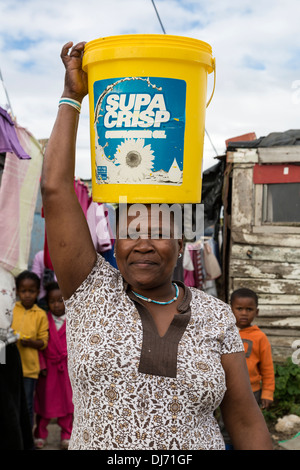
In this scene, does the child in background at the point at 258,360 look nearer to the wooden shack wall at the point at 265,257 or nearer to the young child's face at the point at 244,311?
the young child's face at the point at 244,311

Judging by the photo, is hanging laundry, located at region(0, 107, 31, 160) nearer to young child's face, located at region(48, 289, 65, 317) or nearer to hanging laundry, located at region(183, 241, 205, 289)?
young child's face, located at region(48, 289, 65, 317)

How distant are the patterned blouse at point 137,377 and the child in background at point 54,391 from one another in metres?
3.37

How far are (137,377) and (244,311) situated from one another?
2.76 meters

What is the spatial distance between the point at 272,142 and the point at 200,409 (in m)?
5.58

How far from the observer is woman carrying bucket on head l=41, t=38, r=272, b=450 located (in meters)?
1.52

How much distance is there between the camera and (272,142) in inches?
262

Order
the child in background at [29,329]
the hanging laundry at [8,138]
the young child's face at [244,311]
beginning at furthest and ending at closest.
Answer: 1. the child in background at [29,329]
2. the young child's face at [244,311]
3. the hanging laundry at [8,138]

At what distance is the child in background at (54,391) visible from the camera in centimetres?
483

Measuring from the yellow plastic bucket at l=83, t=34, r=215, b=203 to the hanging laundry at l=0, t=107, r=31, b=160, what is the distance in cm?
180

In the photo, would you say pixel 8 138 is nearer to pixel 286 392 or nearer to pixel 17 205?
pixel 17 205

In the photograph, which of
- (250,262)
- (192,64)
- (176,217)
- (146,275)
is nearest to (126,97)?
(192,64)

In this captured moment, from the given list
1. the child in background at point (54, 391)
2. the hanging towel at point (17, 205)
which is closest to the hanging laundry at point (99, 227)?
the hanging towel at point (17, 205)

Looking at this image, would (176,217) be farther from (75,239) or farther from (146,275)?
(75,239)
